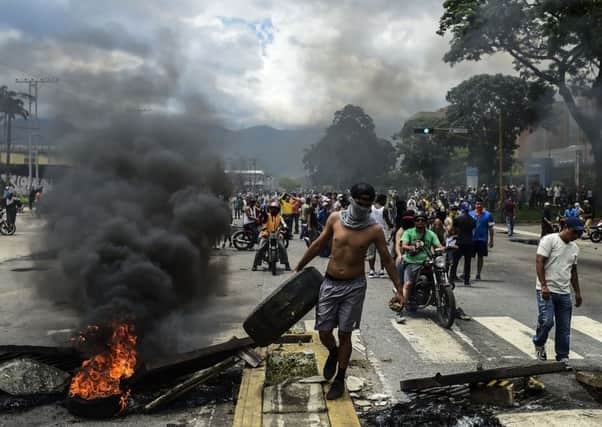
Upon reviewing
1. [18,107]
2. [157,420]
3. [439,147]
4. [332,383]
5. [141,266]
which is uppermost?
[18,107]

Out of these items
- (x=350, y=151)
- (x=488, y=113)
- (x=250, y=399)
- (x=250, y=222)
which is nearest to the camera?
(x=250, y=399)

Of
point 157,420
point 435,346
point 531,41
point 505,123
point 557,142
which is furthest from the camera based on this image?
point 557,142

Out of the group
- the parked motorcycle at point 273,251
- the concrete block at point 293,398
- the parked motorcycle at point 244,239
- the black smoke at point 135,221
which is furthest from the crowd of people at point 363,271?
the parked motorcycle at point 244,239

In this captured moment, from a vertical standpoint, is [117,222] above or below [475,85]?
below

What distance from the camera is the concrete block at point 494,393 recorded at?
474 centimetres

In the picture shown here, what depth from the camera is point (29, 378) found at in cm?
519

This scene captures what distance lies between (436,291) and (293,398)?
3873 millimetres

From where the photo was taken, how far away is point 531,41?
104ft

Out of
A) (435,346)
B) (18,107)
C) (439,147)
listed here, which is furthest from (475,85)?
(18,107)

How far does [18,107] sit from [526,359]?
7913 cm

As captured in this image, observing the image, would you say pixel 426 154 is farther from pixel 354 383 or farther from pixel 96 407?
pixel 96 407

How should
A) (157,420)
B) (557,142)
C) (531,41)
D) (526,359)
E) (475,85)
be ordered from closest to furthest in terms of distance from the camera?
(157,420) → (526,359) → (531,41) → (475,85) → (557,142)

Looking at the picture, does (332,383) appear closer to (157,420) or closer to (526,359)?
(157,420)

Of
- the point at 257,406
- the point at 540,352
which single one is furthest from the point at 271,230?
the point at 257,406
